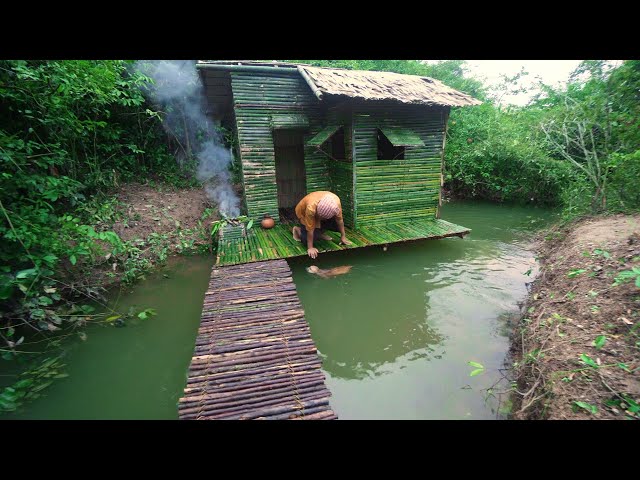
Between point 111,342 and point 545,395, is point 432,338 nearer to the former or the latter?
point 545,395

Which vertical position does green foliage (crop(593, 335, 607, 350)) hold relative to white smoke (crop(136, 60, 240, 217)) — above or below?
below

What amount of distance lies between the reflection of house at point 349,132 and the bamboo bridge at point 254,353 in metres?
2.86

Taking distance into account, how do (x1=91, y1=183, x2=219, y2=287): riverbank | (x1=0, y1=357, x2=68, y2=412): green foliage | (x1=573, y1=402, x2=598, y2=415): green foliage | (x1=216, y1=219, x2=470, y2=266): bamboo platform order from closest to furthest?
1. (x1=573, y1=402, x2=598, y2=415): green foliage
2. (x1=0, y1=357, x2=68, y2=412): green foliage
3. (x1=216, y1=219, x2=470, y2=266): bamboo platform
4. (x1=91, y1=183, x2=219, y2=287): riverbank

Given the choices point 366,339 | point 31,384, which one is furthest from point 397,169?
point 31,384

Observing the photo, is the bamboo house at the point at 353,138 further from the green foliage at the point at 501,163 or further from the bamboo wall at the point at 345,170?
the green foliage at the point at 501,163

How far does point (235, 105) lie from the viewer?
757 centimetres

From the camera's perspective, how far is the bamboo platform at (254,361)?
2.88m

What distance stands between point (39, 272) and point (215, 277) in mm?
2319

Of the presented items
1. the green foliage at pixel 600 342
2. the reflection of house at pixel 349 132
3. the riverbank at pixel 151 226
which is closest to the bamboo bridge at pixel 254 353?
the riverbank at pixel 151 226

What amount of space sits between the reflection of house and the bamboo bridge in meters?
2.86

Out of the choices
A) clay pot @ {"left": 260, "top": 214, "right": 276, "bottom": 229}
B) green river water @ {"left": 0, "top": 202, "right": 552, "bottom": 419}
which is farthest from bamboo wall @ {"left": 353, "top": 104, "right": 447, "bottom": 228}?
clay pot @ {"left": 260, "top": 214, "right": 276, "bottom": 229}

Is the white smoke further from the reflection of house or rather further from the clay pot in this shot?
the reflection of house

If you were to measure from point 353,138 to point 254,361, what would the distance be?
5.72 m

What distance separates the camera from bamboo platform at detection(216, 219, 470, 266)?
6359mm
